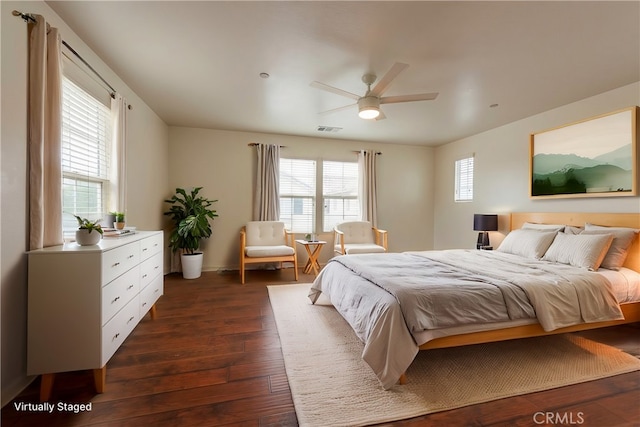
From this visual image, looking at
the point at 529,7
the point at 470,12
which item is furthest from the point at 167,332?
the point at 529,7

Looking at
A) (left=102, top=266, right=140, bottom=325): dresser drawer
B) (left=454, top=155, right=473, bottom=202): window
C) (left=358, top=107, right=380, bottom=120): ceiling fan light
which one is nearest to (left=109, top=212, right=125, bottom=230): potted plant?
(left=102, top=266, right=140, bottom=325): dresser drawer

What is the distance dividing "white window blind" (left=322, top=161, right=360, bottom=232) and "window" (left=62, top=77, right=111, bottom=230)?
3.43 m

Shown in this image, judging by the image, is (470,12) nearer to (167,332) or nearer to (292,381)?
(292,381)

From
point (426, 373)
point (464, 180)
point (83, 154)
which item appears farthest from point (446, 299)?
point (464, 180)

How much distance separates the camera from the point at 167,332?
2338mm

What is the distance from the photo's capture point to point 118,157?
8.63 ft

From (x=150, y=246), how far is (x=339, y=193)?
3552mm

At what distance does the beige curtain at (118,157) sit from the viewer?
8.57 ft

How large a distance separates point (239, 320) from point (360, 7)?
2.81 m

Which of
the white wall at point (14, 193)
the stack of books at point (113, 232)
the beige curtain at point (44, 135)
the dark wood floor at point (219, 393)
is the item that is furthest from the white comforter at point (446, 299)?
the beige curtain at point (44, 135)

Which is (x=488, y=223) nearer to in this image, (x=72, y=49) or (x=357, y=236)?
(x=357, y=236)

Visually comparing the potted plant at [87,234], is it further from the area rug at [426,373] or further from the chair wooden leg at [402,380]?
the chair wooden leg at [402,380]

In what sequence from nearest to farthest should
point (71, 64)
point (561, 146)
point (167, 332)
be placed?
point (71, 64) → point (167, 332) → point (561, 146)

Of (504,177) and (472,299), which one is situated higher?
(504,177)
